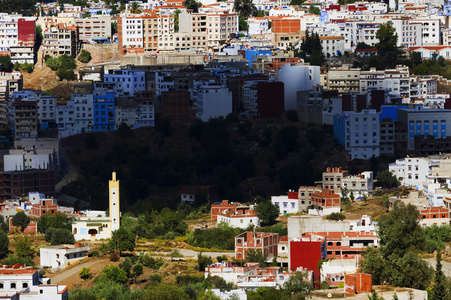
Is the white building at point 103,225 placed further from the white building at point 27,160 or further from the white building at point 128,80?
the white building at point 128,80

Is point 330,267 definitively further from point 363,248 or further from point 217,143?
point 217,143

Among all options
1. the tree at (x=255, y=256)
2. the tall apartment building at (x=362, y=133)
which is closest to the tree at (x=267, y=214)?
the tree at (x=255, y=256)

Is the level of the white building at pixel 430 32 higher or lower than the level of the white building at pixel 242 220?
higher

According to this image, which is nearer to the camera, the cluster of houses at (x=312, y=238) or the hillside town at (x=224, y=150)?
the cluster of houses at (x=312, y=238)

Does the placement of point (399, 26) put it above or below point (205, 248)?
above

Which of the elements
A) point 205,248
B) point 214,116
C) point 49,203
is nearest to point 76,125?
point 214,116

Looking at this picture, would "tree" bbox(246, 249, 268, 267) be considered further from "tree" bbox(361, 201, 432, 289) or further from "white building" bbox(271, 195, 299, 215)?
"white building" bbox(271, 195, 299, 215)

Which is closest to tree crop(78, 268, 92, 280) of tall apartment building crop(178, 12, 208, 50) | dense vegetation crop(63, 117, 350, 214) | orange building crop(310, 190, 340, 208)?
orange building crop(310, 190, 340, 208)
